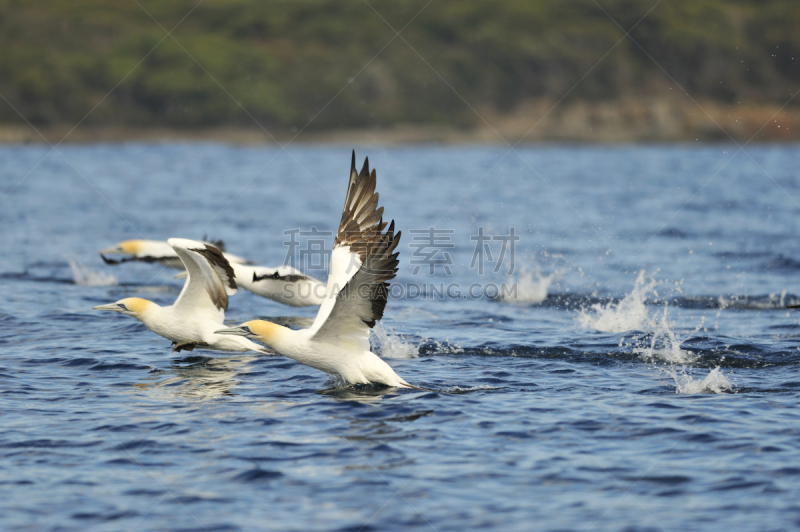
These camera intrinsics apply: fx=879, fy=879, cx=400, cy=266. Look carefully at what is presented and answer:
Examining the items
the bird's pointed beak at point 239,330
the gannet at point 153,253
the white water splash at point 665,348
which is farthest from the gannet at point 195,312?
the white water splash at point 665,348

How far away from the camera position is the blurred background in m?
107

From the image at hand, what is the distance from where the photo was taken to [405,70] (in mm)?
120938

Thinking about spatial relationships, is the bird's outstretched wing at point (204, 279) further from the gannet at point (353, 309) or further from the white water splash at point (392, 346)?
the white water splash at point (392, 346)

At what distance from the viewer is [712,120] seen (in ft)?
345

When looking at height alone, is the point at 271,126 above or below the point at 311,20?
below

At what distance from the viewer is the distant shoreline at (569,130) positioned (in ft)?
339

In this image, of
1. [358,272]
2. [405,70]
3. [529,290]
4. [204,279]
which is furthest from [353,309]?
[405,70]

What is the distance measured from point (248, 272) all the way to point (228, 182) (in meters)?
31.6

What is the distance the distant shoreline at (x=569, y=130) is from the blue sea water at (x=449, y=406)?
8620 centimetres

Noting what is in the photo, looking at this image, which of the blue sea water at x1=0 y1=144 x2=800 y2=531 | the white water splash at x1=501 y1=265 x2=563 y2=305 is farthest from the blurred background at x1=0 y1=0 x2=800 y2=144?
the white water splash at x1=501 y1=265 x2=563 y2=305

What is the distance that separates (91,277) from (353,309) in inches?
389

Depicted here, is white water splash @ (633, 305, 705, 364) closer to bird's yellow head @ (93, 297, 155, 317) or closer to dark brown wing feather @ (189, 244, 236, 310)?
dark brown wing feather @ (189, 244, 236, 310)

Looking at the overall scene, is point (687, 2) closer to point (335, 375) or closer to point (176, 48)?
point (176, 48)

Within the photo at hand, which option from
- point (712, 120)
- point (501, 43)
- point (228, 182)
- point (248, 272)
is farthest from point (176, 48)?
point (248, 272)
